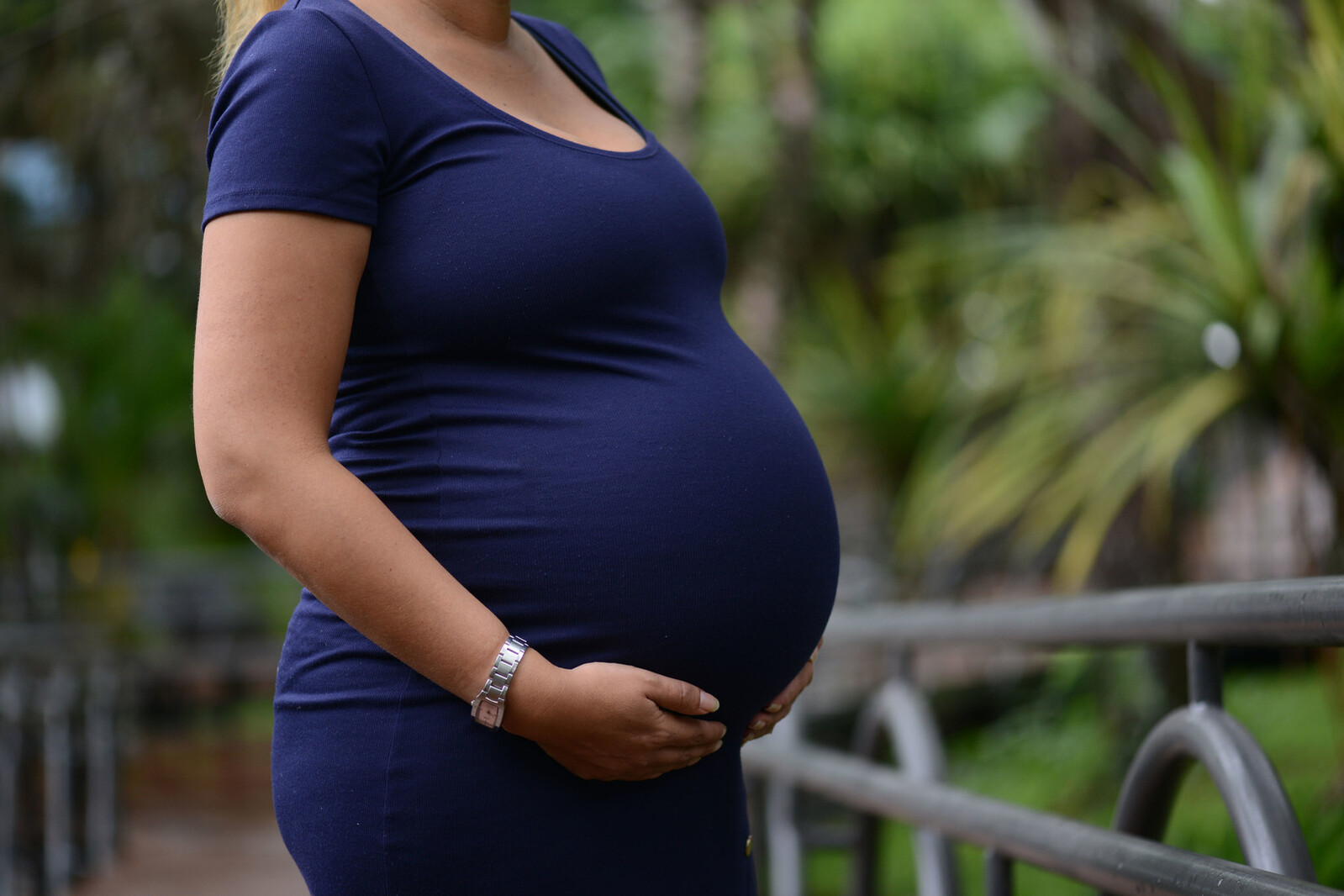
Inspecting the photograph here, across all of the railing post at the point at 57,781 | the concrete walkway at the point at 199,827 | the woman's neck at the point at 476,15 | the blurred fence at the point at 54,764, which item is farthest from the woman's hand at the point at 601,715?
the railing post at the point at 57,781

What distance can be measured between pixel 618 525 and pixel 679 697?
0.14 m

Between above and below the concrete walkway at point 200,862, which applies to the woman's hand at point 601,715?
above

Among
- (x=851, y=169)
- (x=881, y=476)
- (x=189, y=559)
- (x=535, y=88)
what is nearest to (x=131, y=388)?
(x=189, y=559)

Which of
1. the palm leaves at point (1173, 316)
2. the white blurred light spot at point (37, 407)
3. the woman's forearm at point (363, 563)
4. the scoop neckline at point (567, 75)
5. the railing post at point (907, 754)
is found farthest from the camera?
the white blurred light spot at point (37, 407)

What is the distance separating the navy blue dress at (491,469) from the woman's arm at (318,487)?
0.04 metres

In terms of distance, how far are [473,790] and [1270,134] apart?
2.99 metres

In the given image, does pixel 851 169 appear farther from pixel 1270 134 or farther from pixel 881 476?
pixel 1270 134

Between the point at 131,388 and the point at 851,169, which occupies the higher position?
the point at 851,169

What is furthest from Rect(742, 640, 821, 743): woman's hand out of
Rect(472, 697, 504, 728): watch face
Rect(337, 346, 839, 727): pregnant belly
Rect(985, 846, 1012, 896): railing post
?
Rect(985, 846, 1012, 896): railing post

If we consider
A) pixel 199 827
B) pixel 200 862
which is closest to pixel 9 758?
pixel 200 862

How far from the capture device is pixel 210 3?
5027 mm

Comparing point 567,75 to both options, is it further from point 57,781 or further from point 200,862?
point 200,862

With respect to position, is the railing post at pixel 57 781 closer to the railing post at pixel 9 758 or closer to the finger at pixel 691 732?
the railing post at pixel 9 758

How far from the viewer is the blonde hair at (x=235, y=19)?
1.15m
